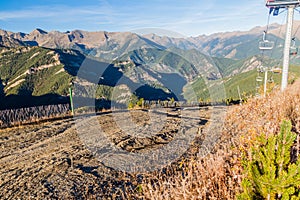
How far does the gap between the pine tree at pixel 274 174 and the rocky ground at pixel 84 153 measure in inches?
101

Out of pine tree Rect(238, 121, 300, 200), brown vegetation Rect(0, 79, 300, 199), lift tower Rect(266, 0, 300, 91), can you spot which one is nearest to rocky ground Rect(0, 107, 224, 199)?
brown vegetation Rect(0, 79, 300, 199)

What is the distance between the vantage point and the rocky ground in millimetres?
5391

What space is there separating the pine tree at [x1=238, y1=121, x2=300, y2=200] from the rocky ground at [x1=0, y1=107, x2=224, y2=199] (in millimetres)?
2576

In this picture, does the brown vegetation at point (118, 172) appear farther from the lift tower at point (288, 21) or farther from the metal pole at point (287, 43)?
the lift tower at point (288, 21)

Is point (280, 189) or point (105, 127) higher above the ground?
point (280, 189)

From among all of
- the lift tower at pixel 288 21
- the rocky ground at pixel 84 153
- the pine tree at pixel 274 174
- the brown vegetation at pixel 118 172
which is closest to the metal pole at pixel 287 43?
the lift tower at pixel 288 21

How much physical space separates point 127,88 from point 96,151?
14385cm

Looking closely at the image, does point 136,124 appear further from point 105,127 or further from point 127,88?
point 127,88

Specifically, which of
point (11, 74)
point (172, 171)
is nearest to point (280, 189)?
point (172, 171)

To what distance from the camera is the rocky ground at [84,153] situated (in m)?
5.39

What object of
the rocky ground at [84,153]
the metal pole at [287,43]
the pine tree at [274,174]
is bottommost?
the rocky ground at [84,153]

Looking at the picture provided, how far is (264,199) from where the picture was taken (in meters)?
2.28

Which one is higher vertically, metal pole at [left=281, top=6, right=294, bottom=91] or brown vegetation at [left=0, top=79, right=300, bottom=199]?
metal pole at [left=281, top=6, right=294, bottom=91]

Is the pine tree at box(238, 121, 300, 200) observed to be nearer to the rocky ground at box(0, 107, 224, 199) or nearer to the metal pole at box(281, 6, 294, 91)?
the rocky ground at box(0, 107, 224, 199)
